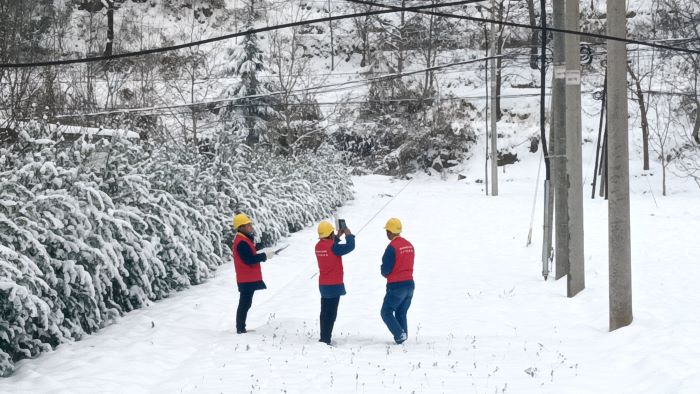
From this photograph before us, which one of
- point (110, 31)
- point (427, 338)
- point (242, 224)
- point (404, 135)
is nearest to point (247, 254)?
point (242, 224)

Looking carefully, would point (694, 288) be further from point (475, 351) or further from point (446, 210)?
point (446, 210)

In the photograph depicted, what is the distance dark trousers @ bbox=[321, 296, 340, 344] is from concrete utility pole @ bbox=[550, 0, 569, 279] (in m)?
5.01

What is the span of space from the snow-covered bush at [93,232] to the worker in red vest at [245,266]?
6.09 feet

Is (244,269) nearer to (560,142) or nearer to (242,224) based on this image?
(242,224)

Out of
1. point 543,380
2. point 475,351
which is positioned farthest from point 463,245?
point 543,380

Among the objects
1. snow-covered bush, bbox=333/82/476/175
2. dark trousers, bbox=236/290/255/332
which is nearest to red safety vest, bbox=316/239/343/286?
dark trousers, bbox=236/290/255/332

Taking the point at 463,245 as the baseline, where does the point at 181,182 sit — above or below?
above

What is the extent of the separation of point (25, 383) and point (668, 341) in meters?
6.80

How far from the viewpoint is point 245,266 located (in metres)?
9.68

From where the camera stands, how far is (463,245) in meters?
18.9

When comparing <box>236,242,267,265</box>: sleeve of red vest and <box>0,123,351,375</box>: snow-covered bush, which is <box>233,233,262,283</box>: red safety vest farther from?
<box>0,123,351,375</box>: snow-covered bush

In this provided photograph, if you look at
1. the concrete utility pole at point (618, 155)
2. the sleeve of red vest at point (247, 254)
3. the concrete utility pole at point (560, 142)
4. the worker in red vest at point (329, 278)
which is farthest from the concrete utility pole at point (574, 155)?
the sleeve of red vest at point (247, 254)

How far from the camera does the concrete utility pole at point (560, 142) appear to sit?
1195cm

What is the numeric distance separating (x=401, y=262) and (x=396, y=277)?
0.21 meters
